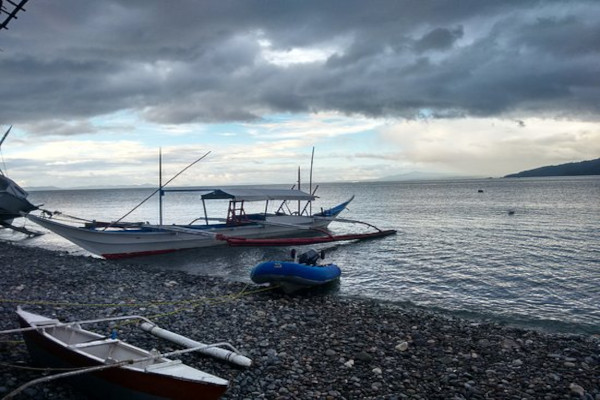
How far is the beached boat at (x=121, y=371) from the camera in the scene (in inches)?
237

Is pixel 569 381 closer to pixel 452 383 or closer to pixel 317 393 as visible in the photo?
pixel 452 383

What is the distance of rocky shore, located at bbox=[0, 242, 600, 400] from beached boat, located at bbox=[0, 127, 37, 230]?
2260 cm

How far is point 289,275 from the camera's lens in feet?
48.9

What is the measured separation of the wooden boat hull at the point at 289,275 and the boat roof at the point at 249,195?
503 inches

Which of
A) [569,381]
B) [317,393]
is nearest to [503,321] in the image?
[569,381]

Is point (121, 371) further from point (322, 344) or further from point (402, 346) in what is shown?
point (402, 346)

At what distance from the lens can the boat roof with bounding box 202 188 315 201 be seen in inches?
1147

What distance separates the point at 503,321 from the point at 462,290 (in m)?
4.14

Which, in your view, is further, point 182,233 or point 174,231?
point 182,233

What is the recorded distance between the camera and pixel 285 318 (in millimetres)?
12164

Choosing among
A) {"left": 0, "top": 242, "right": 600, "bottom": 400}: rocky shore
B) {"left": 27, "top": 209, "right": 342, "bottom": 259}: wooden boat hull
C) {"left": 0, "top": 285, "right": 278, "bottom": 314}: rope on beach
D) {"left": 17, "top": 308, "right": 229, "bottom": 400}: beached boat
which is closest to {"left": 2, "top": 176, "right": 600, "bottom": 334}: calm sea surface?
{"left": 27, "top": 209, "right": 342, "bottom": 259}: wooden boat hull

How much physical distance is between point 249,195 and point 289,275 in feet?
53.6

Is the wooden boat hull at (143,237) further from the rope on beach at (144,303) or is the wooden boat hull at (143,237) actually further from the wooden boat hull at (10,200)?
the wooden boat hull at (10,200)

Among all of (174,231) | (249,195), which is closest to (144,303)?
(174,231)
